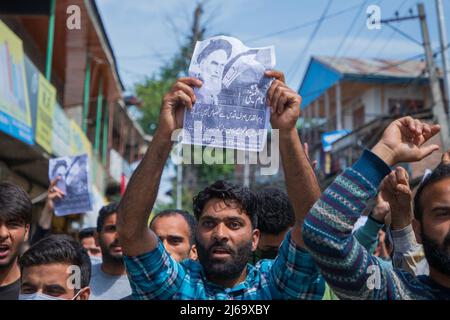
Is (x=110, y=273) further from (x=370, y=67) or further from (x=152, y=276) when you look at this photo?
(x=370, y=67)

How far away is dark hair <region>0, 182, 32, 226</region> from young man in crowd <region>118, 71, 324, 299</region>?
1.20 metres

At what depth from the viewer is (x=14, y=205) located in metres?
3.22

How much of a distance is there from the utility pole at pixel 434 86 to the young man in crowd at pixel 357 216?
9329 mm

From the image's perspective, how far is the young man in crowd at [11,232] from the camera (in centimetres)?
319

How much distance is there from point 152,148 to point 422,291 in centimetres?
103

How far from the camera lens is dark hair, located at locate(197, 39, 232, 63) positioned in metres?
2.28

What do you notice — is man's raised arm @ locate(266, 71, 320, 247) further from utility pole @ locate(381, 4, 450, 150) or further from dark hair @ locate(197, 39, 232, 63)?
utility pole @ locate(381, 4, 450, 150)

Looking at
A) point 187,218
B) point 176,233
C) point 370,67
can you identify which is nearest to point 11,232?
point 176,233

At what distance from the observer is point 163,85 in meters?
34.2

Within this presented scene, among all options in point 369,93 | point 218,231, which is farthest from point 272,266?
point 369,93

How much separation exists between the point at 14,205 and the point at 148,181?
131 centimetres

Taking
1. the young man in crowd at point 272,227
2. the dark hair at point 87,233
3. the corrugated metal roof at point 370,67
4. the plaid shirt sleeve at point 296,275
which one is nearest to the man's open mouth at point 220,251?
the plaid shirt sleeve at point 296,275

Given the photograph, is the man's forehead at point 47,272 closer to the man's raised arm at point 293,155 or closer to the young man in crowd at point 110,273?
the young man in crowd at point 110,273

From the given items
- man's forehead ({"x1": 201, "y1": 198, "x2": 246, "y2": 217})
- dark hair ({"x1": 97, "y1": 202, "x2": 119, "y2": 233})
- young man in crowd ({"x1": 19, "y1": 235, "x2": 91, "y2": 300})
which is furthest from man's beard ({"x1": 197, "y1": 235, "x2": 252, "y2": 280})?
dark hair ({"x1": 97, "y1": 202, "x2": 119, "y2": 233})
